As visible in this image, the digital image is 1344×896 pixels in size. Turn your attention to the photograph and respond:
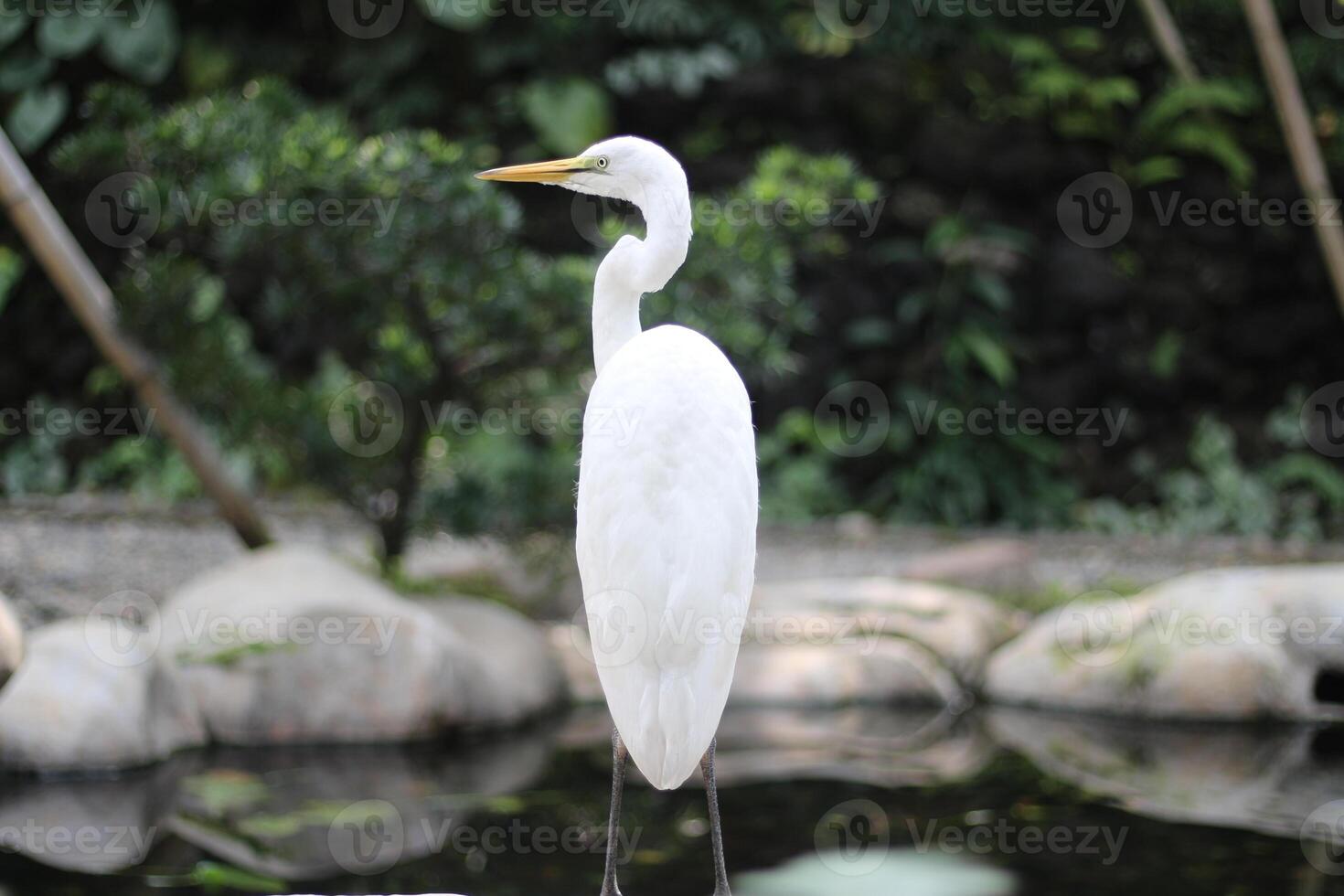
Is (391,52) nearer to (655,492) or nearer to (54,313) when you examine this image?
(54,313)

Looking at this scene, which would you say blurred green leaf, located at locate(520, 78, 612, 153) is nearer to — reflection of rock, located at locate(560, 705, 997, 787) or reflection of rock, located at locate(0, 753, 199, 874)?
reflection of rock, located at locate(560, 705, 997, 787)

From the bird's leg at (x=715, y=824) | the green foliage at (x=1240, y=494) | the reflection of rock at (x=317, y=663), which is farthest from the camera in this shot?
the green foliage at (x=1240, y=494)

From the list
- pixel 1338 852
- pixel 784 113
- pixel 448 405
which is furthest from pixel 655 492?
pixel 784 113

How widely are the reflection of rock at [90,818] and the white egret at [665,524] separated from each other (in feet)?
5.70

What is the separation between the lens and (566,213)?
866 cm

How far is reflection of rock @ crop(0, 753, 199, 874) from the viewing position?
139 inches

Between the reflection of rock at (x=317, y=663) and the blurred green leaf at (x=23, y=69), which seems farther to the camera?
the blurred green leaf at (x=23, y=69)

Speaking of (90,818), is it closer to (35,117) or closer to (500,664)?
(500,664)

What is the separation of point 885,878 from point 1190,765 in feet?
4.89

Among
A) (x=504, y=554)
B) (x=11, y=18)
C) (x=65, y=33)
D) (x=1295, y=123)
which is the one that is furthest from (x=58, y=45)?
(x=1295, y=123)

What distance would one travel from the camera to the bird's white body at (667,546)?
236 cm

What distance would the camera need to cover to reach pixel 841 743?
480cm

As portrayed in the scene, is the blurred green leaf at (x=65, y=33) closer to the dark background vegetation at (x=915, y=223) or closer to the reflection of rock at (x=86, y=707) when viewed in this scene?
the dark background vegetation at (x=915, y=223)

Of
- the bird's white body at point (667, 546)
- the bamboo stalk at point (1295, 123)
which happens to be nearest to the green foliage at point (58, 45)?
the bamboo stalk at point (1295, 123)
